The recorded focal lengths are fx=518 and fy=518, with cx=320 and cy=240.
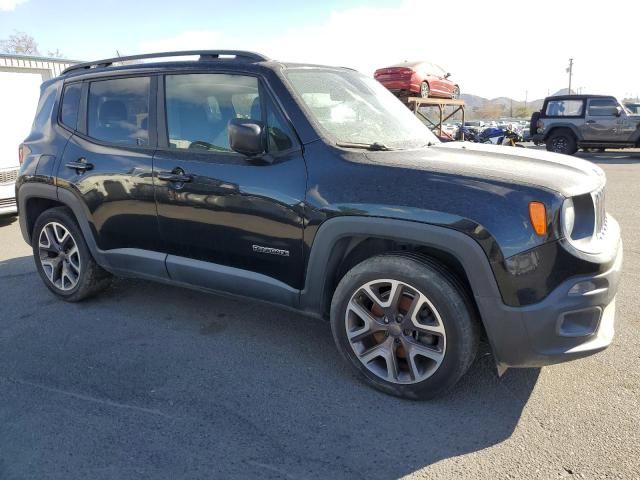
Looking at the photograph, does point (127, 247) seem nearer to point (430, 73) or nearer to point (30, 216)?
point (30, 216)

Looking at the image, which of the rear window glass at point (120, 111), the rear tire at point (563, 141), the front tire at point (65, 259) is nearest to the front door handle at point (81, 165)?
the rear window glass at point (120, 111)

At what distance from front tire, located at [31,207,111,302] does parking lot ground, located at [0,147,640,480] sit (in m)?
0.43

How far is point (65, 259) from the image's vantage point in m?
4.45

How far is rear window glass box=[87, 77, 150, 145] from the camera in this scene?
378 cm

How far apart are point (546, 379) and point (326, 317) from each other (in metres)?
1.35

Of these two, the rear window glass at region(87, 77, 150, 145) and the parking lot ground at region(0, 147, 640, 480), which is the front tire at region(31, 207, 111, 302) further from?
the rear window glass at region(87, 77, 150, 145)

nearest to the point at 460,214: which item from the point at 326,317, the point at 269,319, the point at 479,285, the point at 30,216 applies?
the point at 479,285

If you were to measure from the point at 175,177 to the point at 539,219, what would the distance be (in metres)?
2.28

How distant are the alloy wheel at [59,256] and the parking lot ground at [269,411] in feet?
1.66

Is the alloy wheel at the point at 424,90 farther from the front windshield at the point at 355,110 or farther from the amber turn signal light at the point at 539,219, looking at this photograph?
the amber turn signal light at the point at 539,219

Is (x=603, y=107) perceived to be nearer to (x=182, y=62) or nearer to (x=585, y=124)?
(x=585, y=124)

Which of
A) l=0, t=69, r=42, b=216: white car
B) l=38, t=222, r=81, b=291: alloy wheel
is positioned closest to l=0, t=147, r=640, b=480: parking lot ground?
l=38, t=222, r=81, b=291: alloy wheel

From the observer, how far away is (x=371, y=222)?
9.04 ft

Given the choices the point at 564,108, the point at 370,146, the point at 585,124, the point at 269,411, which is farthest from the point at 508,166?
the point at 564,108
